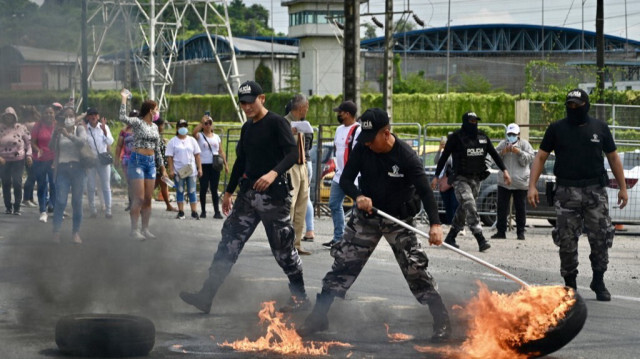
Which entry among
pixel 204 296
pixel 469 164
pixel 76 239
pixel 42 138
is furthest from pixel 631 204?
pixel 204 296

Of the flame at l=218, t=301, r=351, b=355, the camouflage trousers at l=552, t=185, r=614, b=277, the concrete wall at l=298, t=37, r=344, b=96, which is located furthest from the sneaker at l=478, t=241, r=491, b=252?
the concrete wall at l=298, t=37, r=344, b=96

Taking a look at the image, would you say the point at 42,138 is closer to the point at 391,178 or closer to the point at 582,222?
the point at 582,222

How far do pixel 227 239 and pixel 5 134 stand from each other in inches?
375

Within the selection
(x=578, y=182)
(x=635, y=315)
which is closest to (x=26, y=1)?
(x=578, y=182)

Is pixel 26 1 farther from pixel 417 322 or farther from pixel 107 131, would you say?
pixel 107 131

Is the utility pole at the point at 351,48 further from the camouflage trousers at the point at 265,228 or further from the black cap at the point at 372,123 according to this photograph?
the black cap at the point at 372,123

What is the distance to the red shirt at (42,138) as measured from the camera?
16.5 m

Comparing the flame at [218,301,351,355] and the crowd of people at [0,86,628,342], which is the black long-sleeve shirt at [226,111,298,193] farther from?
the flame at [218,301,351,355]

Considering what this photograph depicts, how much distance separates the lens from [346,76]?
829 inches

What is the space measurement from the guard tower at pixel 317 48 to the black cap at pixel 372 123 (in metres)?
70.5

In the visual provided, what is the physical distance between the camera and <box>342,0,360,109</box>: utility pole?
20.6m

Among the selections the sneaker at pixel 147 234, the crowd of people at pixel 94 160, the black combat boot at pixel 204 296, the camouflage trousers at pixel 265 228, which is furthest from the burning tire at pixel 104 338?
the sneaker at pixel 147 234

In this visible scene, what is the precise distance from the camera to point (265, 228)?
8.30 m

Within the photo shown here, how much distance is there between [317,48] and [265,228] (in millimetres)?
71951
